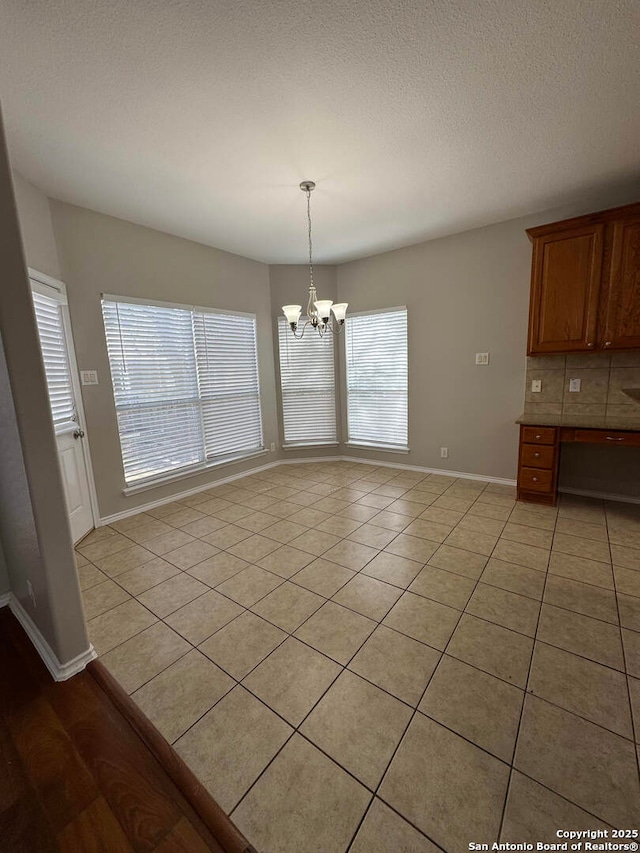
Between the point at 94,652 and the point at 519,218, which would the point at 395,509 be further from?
the point at 519,218

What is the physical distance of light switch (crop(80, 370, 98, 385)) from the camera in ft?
10.0

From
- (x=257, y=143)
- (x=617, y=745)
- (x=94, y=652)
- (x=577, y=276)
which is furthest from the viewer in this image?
(x=577, y=276)

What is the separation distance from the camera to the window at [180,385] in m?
3.39

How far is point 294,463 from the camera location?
520cm

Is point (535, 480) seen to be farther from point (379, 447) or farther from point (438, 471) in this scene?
point (379, 447)

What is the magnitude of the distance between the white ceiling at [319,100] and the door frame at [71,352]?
71cm

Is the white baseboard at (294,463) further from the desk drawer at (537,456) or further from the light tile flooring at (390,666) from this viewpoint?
the desk drawer at (537,456)

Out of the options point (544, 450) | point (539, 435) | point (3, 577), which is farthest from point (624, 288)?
point (3, 577)

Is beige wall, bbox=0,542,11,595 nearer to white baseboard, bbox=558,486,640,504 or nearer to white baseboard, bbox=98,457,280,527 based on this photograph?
white baseboard, bbox=98,457,280,527

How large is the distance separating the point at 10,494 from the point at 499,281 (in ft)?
14.5

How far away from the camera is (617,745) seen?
127cm

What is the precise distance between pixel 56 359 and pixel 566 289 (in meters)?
4.34

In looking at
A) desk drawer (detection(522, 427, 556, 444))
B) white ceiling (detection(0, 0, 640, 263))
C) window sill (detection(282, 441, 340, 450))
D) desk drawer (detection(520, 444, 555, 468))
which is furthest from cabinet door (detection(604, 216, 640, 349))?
window sill (detection(282, 441, 340, 450))

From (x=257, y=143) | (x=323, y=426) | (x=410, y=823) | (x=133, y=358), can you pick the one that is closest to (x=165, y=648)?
(x=410, y=823)
